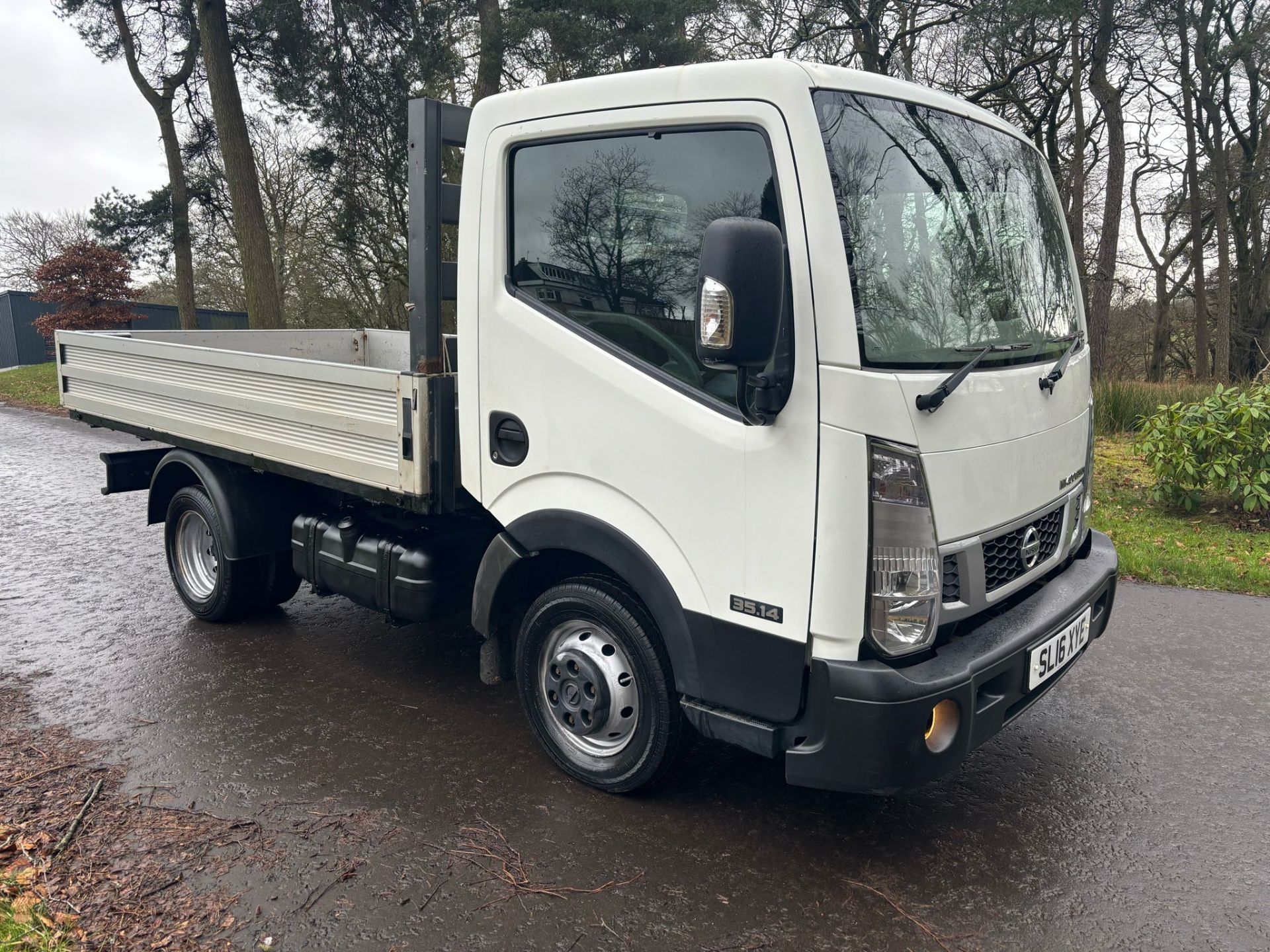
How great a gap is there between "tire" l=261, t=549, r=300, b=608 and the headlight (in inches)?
146

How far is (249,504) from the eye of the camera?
5035 mm

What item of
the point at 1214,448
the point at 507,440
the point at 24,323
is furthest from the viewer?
the point at 24,323

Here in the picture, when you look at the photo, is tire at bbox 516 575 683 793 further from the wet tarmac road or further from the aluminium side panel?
the aluminium side panel

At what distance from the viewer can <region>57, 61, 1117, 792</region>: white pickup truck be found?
2717mm

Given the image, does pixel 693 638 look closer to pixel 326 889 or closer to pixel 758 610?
pixel 758 610

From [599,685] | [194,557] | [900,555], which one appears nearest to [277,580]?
[194,557]

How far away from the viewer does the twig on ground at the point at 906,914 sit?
2740 mm

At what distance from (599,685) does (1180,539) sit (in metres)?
5.93

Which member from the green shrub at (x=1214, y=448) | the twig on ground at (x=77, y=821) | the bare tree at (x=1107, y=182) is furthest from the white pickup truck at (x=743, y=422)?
the bare tree at (x=1107, y=182)

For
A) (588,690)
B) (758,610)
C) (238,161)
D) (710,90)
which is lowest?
(588,690)

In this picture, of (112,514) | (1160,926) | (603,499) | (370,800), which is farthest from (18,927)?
(112,514)

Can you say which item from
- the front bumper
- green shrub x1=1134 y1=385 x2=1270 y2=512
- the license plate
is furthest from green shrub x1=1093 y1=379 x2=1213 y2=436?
the front bumper

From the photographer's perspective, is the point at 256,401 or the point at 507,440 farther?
the point at 256,401

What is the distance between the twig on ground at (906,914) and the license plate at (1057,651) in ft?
2.65
